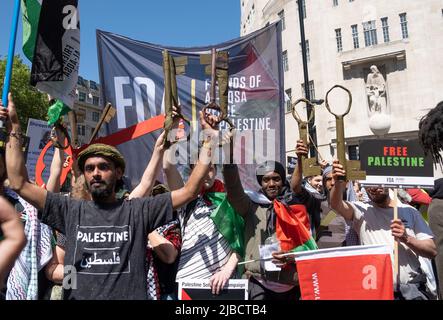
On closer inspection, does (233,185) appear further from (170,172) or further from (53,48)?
(53,48)

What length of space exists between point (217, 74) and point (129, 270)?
5.02ft

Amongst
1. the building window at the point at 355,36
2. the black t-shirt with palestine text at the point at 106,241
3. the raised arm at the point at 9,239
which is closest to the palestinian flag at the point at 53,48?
the black t-shirt with palestine text at the point at 106,241

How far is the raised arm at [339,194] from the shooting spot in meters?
2.93

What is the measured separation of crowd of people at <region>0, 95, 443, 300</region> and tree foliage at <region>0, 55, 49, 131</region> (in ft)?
77.5

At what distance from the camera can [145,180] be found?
2936mm

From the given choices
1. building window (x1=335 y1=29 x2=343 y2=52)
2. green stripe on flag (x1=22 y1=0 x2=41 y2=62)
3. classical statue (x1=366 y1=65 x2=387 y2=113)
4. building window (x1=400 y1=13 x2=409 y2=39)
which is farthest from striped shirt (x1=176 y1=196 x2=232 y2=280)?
building window (x1=335 y1=29 x2=343 y2=52)

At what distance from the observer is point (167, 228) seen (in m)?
2.96

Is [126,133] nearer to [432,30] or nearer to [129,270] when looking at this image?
[129,270]

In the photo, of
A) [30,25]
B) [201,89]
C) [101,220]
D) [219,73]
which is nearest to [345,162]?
[219,73]

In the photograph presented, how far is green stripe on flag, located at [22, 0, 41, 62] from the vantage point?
363cm

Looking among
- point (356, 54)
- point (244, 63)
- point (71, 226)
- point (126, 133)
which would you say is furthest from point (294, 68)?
point (71, 226)

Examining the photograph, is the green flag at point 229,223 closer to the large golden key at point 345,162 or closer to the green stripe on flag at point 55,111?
the large golden key at point 345,162

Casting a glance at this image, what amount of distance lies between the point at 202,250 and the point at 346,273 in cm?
104

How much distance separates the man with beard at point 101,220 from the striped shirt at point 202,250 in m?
0.56
